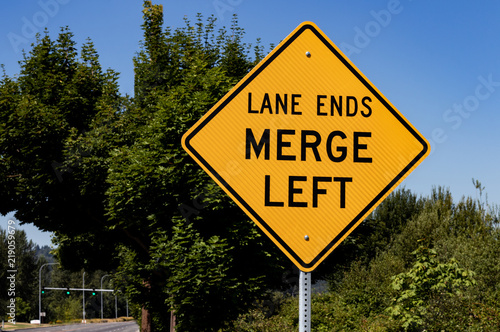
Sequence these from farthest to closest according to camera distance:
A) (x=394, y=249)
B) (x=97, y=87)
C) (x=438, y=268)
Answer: (x=394, y=249), (x=97, y=87), (x=438, y=268)

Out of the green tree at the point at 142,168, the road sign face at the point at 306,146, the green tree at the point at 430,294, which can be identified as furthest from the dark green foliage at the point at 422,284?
the road sign face at the point at 306,146

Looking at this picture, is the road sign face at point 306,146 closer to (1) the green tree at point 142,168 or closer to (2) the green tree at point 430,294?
(2) the green tree at point 430,294

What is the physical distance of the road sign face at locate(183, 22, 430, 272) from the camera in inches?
122

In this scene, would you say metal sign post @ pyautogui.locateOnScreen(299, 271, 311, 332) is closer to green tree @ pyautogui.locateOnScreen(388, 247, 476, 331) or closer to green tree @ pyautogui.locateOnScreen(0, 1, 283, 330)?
green tree @ pyautogui.locateOnScreen(388, 247, 476, 331)

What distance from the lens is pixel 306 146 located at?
→ 313 cm

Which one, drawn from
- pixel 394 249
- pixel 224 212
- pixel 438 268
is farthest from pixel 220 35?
pixel 394 249

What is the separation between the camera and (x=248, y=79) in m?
3.27

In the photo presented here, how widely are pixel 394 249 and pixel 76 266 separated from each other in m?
24.0

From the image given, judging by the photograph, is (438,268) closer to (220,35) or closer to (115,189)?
(115,189)

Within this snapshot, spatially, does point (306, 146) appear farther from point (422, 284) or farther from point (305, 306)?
point (422, 284)

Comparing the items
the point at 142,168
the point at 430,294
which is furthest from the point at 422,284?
the point at 142,168

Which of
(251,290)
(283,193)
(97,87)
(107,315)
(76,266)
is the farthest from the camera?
(107,315)

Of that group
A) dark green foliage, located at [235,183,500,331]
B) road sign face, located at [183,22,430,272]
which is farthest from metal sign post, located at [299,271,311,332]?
dark green foliage, located at [235,183,500,331]

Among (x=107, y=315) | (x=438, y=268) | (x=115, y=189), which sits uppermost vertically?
(x=115, y=189)
